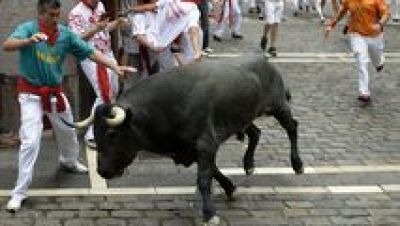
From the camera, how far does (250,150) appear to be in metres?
8.37

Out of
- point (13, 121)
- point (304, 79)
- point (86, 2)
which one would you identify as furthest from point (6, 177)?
point (304, 79)

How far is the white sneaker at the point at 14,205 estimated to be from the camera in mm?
7262

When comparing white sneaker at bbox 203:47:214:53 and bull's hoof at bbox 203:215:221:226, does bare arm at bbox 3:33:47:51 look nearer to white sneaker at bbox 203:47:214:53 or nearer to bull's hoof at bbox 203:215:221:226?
bull's hoof at bbox 203:215:221:226

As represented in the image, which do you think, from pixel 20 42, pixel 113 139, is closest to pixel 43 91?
pixel 20 42

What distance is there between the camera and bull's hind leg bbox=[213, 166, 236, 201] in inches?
301

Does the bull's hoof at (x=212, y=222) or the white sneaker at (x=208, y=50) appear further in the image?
the white sneaker at (x=208, y=50)

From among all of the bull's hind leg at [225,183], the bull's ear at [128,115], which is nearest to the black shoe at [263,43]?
the bull's hind leg at [225,183]

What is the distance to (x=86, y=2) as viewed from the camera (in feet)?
30.4

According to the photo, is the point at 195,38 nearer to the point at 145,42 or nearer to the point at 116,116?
the point at 145,42

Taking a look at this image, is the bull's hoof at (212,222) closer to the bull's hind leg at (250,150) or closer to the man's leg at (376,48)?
the bull's hind leg at (250,150)

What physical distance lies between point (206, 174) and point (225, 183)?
62cm

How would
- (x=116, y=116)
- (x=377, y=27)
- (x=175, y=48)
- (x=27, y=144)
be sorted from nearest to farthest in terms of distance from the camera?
(x=116, y=116), (x=27, y=144), (x=175, y=48), (x=377, y=27)

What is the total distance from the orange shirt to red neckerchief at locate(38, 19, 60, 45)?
599cm

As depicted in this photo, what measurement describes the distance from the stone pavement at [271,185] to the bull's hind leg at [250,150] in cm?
12
